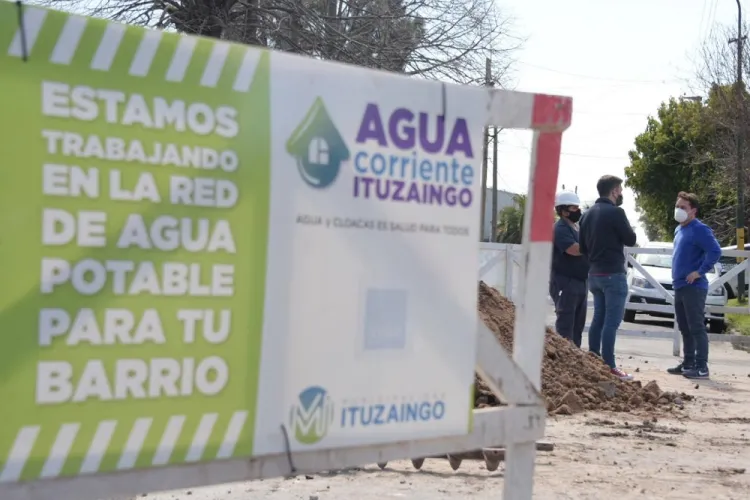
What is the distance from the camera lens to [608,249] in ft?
31.1

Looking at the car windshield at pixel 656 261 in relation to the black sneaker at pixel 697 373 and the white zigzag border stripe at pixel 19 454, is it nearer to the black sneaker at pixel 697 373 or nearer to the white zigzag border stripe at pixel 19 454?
the black sneaker at pixel 697 373

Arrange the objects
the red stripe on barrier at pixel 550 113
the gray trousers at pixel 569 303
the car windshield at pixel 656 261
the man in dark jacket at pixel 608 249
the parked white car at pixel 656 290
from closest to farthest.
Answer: the red stripe on barrier at pixel 550 113
the man in dark jacket at pixel 608 249
the gray trousers at pixel 569 303
the parked white car at pixel 656 290
the car windshield at pixel 656 261

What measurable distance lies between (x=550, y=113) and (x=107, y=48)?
145 centimetres

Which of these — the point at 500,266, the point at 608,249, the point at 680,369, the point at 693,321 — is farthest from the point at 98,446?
the point at 500,266

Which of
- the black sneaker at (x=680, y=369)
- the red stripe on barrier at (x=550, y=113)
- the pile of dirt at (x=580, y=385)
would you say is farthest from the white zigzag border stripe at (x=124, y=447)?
the black sneaker at (x=680, y=369)

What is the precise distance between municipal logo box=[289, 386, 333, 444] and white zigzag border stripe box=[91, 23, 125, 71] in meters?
0.98

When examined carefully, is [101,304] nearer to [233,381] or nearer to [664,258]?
[233,381]

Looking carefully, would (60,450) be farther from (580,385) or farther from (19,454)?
(580,385)

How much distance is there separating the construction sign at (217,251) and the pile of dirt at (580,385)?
5068 mm

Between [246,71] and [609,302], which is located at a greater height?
[246,71]

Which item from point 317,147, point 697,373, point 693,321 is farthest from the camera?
point 697,373

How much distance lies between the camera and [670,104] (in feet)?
168

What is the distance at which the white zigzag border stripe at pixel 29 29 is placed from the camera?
229 cm

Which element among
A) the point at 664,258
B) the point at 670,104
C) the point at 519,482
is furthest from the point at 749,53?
the point at 519,482
